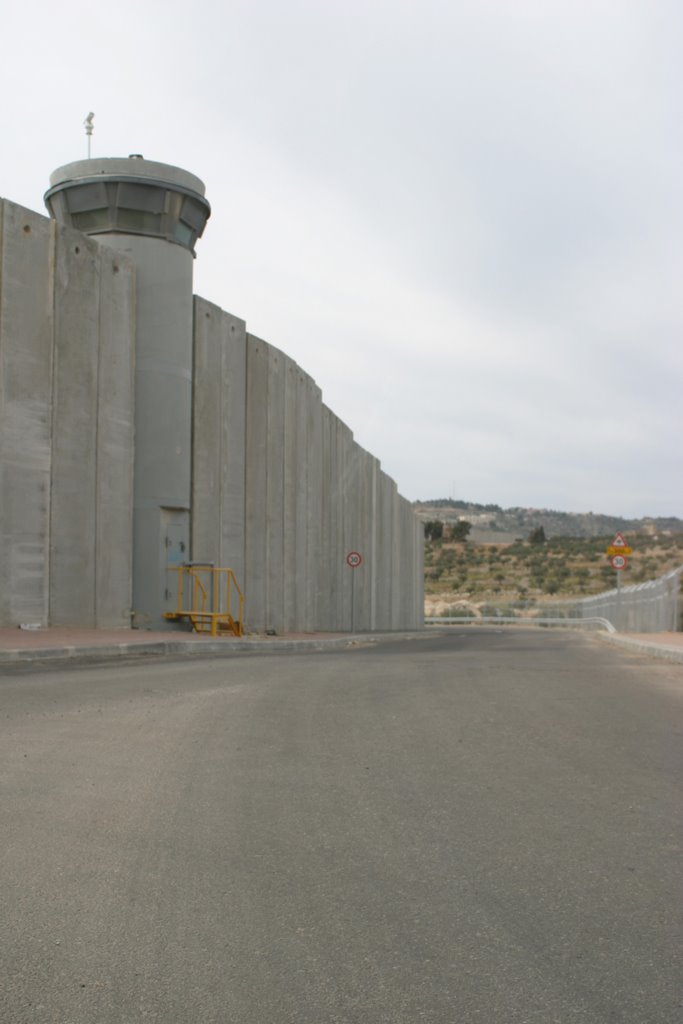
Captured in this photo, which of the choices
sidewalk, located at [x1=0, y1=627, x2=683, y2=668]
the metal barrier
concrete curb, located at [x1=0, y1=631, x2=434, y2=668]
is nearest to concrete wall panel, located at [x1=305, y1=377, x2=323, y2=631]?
concrete curb, located at [x1=0, y1=631, x2=434, y2=668]

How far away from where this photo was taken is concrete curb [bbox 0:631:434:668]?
572 inches

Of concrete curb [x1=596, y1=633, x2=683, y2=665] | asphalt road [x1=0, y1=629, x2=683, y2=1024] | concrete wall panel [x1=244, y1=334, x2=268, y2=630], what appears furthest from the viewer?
concrete wall panel [x1=244, y1=334, x2=268, y2=630]

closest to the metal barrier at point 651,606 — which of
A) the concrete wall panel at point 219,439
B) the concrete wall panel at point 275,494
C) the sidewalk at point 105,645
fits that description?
the concrete wall panel at point 275,494

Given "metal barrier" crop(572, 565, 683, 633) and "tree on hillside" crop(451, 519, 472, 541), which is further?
"tree on hillside" crop(451, 519, 472, 541)

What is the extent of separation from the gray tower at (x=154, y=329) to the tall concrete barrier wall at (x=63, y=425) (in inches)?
54.5

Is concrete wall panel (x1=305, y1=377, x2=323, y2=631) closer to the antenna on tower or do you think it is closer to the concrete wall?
the concrete wall

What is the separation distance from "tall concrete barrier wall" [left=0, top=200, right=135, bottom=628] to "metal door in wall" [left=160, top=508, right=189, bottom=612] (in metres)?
1.73

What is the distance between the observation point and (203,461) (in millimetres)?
24781

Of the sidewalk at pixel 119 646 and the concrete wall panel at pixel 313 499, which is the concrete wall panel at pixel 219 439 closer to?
the sidewalk at pixel 119 646

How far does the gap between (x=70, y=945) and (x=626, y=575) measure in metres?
85.7

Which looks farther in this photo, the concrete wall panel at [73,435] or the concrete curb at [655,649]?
the concrete wall panel at [73,435]

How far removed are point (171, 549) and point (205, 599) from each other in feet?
4.54

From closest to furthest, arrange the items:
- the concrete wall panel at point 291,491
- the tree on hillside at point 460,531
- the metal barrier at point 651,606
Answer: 1. the concrete wall panel at point 291,491
2. the metal barrier at point 651,606
3. the tree on hillside at point 460,531

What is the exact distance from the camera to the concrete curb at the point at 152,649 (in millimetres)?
14540
